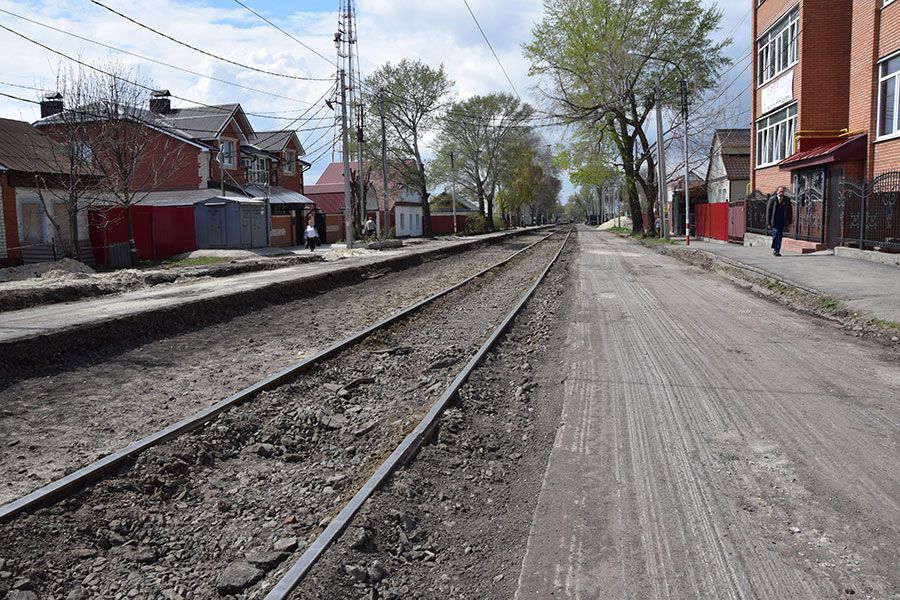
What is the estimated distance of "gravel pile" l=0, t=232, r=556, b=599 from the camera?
150 inches

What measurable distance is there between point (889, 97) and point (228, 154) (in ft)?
111

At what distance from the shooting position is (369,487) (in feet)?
15.1

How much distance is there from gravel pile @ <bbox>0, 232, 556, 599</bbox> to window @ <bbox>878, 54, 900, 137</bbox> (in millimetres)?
16713

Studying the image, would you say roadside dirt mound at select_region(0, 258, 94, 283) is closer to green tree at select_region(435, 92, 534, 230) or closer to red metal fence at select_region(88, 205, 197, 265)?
red metal fence at select_region(88, 205, 197, 265)

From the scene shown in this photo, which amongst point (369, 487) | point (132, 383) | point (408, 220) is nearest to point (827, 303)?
point (369, 487)

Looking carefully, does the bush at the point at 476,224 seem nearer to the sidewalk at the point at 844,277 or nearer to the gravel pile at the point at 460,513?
the sidewalk at the point at 844,277

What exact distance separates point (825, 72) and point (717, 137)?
33.7 meters

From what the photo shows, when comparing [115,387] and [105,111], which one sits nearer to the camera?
[115,387]

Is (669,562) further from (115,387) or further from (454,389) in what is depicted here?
(115,387)

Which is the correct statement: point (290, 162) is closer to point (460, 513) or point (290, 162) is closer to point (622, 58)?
point (622, 58)

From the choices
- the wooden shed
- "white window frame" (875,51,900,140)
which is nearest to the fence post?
"white window frame" (875,51,900,140)

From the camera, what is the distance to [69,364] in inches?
361

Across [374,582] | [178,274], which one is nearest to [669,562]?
[374,582]

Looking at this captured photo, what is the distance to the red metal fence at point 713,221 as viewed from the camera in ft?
112
